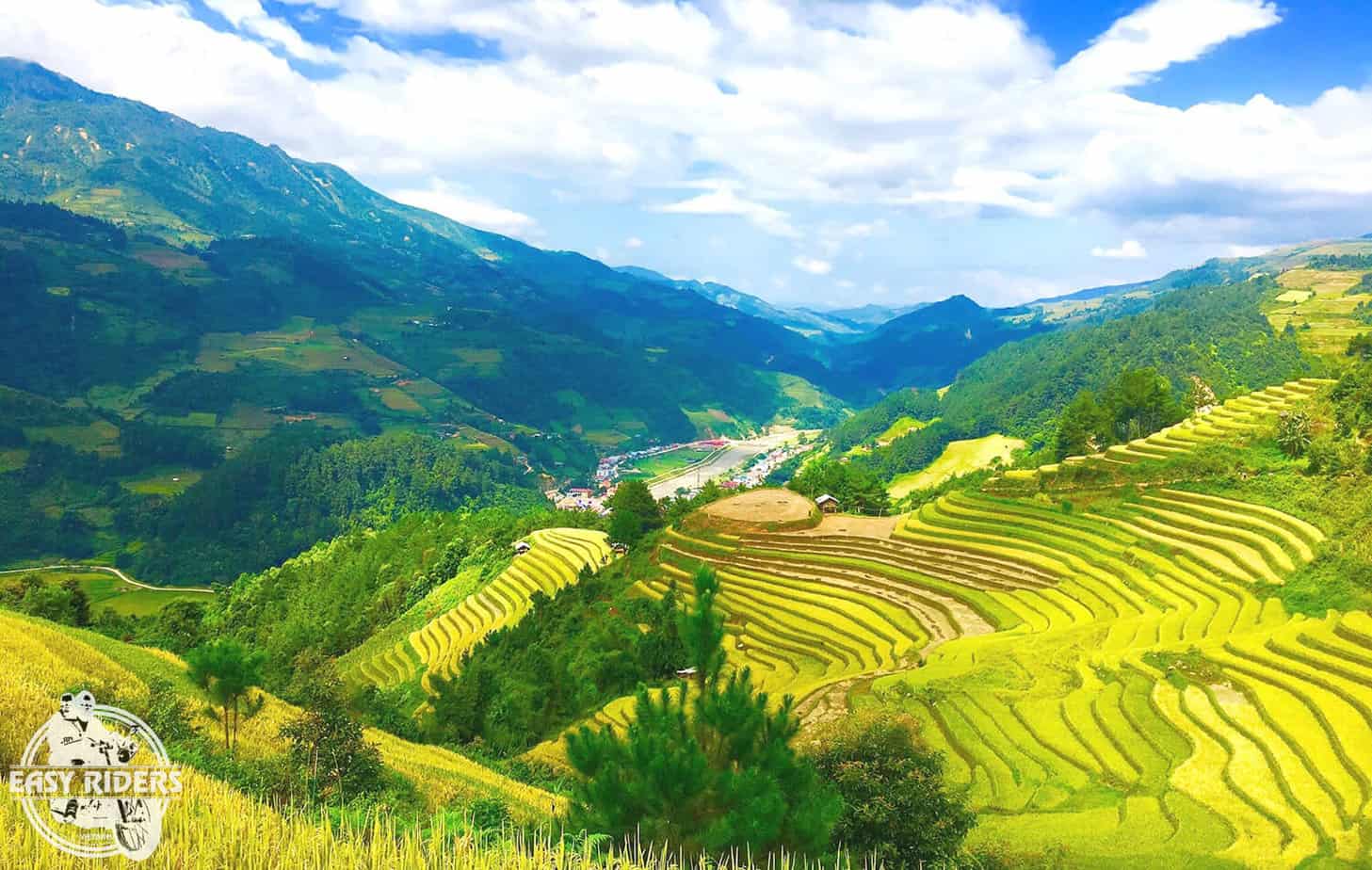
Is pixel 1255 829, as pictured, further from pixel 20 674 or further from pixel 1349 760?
pixel 20 674

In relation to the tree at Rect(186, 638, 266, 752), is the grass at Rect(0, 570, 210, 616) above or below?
below

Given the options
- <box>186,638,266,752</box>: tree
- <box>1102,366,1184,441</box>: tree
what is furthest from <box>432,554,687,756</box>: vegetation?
<box>1102,366,1184,441</box>: tree

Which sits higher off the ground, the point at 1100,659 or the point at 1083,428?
the point at 1083,428

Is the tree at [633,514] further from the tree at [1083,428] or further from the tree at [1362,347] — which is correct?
the tree at [1362,347]

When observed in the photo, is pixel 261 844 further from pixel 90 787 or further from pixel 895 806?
pixel 895 806

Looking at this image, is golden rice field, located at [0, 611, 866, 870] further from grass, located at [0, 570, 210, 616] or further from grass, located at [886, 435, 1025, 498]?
grass, located at [886, 435, 1025, 498]

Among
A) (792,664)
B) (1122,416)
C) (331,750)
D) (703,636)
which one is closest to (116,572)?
(792,664)

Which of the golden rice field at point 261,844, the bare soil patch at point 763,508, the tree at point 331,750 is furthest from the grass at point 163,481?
the golden rice field at point 261,844

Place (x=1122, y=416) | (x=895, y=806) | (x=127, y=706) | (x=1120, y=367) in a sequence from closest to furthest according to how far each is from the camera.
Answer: (x=895, y=806), (x=127, y=706), (x=1122, y=416), (x=1120, y=367)
